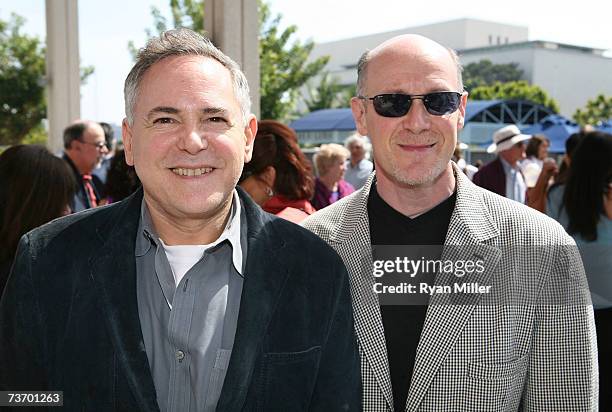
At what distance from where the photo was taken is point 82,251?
Result: 66.6 inches

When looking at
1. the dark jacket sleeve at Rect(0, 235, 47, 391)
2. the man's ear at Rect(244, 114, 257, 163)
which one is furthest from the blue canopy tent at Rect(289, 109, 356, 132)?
the dark jacket sleeve at Rect(0, 235, 47, 391)

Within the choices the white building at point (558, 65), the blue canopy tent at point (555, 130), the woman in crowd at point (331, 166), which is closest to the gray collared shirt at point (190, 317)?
the woman in crowd at point (331, 166)

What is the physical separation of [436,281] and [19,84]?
12069 mm

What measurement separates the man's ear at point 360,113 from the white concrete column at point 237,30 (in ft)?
9.44

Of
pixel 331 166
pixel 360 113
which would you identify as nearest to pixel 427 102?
pixel 360 113

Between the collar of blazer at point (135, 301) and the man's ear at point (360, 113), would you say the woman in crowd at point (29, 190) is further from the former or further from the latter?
the man's ear at point (360, 113)

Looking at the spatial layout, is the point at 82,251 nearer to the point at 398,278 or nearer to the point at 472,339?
the point at 398,278

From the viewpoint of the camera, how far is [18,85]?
12.2 m

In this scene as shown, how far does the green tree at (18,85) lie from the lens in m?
12.1

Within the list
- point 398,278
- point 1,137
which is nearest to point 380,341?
point 398,278

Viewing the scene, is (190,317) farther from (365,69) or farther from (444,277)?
(365,69)

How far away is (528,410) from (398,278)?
56 cm

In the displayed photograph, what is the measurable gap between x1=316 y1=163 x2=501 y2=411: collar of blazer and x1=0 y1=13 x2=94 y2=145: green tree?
11003 millimetres

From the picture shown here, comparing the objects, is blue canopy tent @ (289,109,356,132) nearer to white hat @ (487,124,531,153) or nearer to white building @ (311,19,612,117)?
white hat @ (487,124,531,153)
